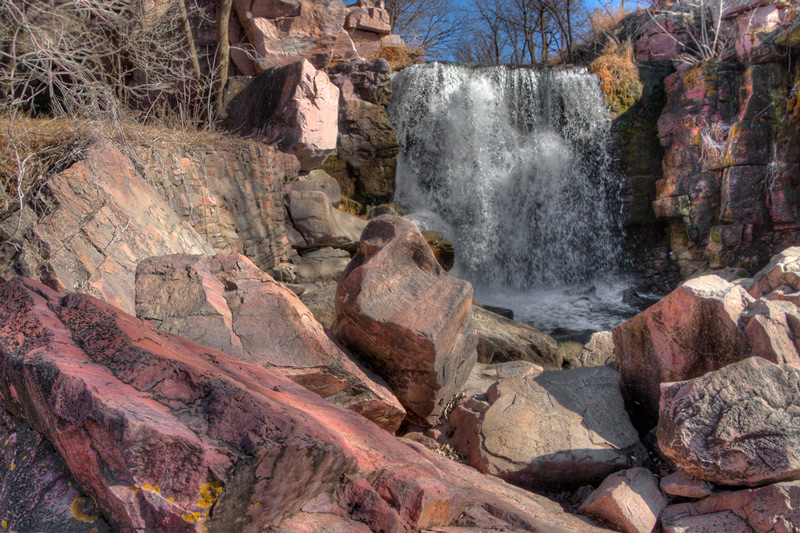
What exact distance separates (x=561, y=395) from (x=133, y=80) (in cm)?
788

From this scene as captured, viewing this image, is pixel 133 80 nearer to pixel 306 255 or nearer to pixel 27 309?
pixel 306 255

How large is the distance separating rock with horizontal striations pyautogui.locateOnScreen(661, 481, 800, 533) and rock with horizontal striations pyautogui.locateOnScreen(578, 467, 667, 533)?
0.19 feet

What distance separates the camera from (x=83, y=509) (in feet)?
4.44

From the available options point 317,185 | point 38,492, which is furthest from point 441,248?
point 38,492

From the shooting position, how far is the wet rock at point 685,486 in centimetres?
219

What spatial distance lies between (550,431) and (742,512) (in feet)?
2.98

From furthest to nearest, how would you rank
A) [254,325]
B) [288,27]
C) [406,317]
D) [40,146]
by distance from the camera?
[288,27]
[40,146]
[406,317]
[254,325]

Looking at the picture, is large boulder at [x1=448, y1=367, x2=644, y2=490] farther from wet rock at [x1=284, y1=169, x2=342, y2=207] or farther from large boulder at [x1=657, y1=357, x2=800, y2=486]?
wet rock at [x1=284, y1=169, x2=342, y2=207]

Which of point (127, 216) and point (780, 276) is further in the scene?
point (127, 216)

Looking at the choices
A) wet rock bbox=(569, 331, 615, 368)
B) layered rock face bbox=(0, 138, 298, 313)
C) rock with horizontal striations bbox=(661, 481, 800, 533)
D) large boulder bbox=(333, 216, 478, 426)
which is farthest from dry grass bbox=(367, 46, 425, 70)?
rock with horizontal striations bbox=(661, 481, 800, 533)

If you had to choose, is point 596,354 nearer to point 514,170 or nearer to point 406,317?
point 406,317

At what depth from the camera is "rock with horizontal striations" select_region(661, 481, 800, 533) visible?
196 cm

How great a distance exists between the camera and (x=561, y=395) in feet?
10.0

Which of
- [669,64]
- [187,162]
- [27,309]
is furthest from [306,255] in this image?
[669,64]
